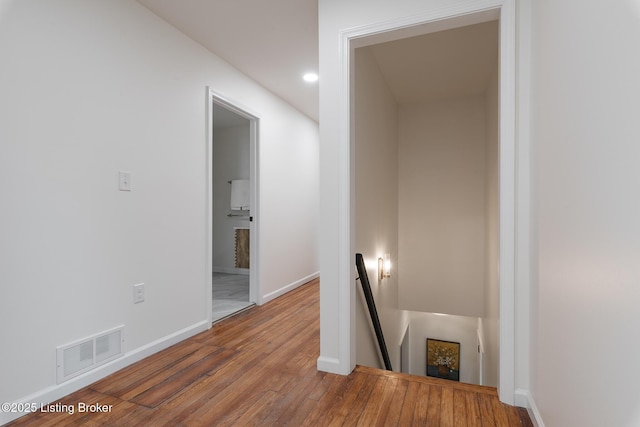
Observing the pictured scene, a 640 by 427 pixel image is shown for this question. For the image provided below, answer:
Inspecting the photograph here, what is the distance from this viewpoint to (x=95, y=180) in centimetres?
200

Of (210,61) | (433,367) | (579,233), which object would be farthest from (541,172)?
(433,367)

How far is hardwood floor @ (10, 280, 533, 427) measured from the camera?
1.59m

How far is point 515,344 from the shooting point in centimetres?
170

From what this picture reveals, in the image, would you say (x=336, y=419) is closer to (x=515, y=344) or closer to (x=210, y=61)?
(x=515, y=344)

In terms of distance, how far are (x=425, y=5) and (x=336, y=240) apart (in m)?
1.46

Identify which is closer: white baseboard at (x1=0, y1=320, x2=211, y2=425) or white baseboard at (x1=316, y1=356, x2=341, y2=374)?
white baseboard at (x1=0, y1=320, x2=211, y2=425)

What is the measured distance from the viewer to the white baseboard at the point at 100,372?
5.51 ft

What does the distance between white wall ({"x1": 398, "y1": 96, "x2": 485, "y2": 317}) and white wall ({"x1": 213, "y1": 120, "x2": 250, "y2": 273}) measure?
276cm

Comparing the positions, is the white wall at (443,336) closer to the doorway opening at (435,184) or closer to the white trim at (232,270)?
the doorway opening at (435,184)

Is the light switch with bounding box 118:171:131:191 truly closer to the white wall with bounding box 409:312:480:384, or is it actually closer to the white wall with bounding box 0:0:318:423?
the white wall with bounding box 0:0:318:423

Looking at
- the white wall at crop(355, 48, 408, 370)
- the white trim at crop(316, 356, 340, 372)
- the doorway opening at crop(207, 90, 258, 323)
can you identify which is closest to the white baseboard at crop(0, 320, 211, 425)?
the white trim at crop(316, 356, 340, 372)

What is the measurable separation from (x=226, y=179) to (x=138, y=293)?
3905 mm

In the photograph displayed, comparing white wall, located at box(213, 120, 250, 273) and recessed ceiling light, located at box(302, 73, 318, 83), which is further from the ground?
recessed ceiling light, located at box(302, 73, 318, 83)

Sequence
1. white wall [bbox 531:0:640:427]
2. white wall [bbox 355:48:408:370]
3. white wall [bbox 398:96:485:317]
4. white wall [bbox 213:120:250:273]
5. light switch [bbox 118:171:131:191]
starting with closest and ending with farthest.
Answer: white wall [bbox 531:0:640:427] → light switch [bbox 118:171:131:191] → white wall [bbox 355:48:408:370] → white wall [bbox 398:96:485:317] → white wall [bbox 213:120:250:273]
